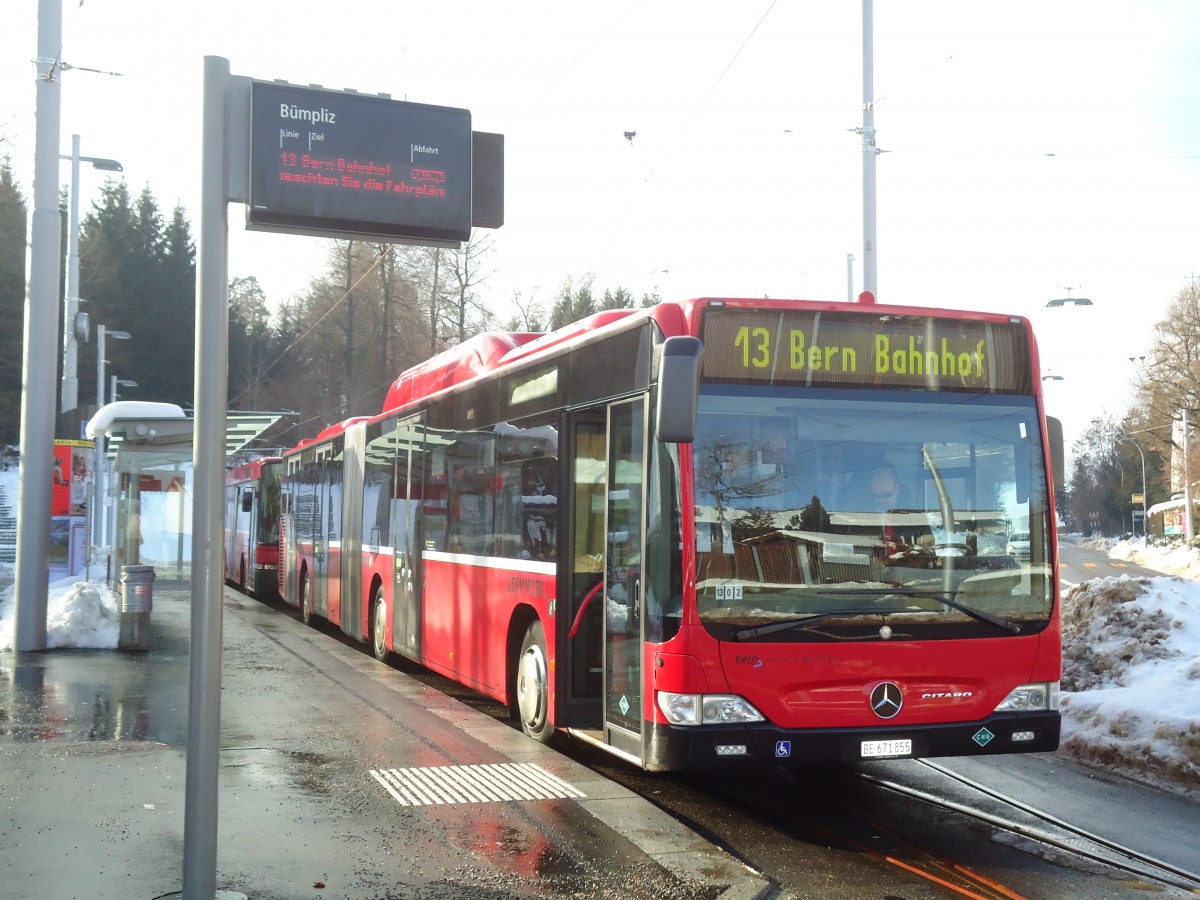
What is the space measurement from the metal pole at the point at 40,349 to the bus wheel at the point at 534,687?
749 centimetres

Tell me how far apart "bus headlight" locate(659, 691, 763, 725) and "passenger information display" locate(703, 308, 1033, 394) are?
5.79 feet

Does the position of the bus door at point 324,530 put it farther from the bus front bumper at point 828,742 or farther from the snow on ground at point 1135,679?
the bus front bumper at point 828,742

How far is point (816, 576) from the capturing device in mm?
7027

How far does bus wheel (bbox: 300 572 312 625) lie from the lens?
69.1ft

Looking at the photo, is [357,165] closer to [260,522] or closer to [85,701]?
[85,701]

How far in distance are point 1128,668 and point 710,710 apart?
5.94 meters

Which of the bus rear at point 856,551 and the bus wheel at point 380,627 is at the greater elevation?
the bus rear at point 856,551

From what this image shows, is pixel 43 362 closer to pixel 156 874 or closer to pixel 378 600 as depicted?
pixel 378 600

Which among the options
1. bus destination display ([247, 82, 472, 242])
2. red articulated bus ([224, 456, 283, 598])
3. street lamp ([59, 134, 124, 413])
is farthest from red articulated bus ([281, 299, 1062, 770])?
street lamp ([59, 134, 124, 413])

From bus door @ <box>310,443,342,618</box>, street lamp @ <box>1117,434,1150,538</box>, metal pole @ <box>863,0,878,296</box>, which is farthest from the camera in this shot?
street lamp @ <box>1117,434,1150,538</box>

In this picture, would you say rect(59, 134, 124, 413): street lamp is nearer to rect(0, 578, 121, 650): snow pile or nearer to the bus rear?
rect(0, 578, 121, 650): snow pile

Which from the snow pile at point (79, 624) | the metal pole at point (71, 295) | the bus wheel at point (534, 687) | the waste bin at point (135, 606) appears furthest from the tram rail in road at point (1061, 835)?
the metal pole at point (71, 295)

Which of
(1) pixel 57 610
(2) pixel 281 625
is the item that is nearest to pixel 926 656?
(1) pixel 57 610

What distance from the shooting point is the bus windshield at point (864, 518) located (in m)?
7.00
